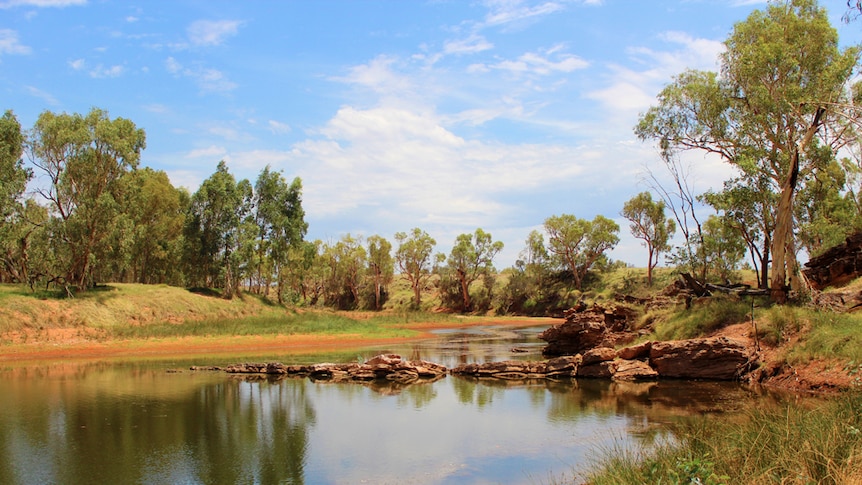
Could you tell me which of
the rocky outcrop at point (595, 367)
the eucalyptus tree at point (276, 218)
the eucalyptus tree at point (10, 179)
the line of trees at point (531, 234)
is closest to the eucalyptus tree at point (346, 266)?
the line of trees at point (531, 234)

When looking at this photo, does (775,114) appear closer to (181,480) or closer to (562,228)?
(181,480)

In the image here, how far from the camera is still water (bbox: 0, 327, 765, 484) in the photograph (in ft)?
37.2

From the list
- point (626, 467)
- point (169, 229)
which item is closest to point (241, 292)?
point (169, 229)

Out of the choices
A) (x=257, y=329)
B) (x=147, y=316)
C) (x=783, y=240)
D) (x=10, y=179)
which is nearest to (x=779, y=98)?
(x=783, y=240)

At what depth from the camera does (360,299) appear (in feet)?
340

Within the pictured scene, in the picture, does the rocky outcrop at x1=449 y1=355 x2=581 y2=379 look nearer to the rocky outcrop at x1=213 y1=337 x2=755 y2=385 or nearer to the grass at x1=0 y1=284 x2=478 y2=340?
the rocky outcrop at x1=213 y1=337 x2=755 y2=385

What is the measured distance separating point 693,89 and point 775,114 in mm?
4569

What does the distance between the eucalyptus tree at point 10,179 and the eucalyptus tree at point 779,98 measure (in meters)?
46.6

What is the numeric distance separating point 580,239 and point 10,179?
69144mm

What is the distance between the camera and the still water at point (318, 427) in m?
11.3

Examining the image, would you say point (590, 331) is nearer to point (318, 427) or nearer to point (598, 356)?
point (598, 356)

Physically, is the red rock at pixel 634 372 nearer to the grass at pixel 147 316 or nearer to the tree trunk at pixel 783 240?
the tree trunk at pixel 783 240

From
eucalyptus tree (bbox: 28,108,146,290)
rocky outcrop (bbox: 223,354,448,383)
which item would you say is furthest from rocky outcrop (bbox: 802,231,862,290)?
eucalyptus tree (bbox: 28,108,146,290)

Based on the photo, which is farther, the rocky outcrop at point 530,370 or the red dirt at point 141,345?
the red dirt at point 141,345
